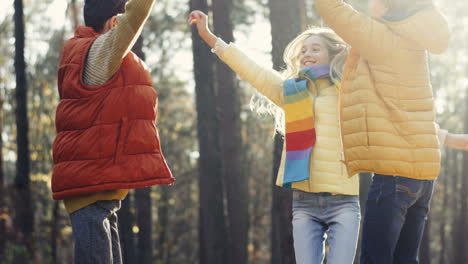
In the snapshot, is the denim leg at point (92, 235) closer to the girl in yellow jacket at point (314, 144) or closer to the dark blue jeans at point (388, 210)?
the girl in yellow jacket at point (314, 144)

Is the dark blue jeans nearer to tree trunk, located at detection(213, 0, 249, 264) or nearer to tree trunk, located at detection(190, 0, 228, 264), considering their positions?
tree trunk, located at detection(190, 0, 228, 264)

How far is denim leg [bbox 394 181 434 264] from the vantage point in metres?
3.92

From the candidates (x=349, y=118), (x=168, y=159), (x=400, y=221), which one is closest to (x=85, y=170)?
(x=349, y=118)

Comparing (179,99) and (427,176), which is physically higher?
(179,99)

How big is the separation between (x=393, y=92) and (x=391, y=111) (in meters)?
0.11

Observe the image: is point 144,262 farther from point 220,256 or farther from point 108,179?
point 108,179

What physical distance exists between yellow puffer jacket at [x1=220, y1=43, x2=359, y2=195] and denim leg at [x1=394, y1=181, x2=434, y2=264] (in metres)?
0.42

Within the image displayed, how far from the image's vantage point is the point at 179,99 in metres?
27.0

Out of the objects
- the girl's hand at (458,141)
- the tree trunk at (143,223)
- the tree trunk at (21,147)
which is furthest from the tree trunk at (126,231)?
the tree trunk at (21,147)

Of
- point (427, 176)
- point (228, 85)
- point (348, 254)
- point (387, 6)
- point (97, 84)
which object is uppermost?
point (228, 85)

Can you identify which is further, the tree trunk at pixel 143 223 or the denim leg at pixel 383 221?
the tree trunk at pixel 143 223

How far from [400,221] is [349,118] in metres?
0.68

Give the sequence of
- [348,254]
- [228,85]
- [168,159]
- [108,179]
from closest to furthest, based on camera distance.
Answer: [108,179] < [348,254] < [228,85] < [168,159]

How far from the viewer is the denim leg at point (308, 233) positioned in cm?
422
